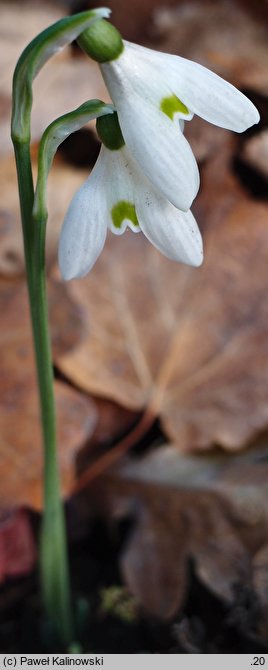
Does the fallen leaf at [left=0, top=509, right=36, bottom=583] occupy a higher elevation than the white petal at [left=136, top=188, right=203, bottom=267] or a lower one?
lower

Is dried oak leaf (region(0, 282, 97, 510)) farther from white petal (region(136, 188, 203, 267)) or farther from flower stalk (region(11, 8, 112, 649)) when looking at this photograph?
white petal (region(136, 188, 203, 267))

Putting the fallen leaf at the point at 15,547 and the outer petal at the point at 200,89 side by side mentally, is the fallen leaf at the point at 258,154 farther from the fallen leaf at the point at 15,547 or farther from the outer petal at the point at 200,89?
the outer petal at the point at 200,89

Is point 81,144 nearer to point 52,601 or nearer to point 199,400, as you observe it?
point 199,400

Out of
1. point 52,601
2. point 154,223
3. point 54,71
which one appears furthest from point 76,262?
point 54,71

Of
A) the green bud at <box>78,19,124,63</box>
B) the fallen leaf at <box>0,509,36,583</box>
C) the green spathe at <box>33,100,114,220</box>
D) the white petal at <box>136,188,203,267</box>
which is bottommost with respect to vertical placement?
the fallen leaf at <box>0,509,36,583</box>

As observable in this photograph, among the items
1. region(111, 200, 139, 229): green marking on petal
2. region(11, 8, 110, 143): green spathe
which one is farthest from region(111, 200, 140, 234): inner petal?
region(11, 8, 110, 143): green spathe

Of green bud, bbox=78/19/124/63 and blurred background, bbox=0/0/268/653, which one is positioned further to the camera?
blurred background, bbox=0/0/268/653
